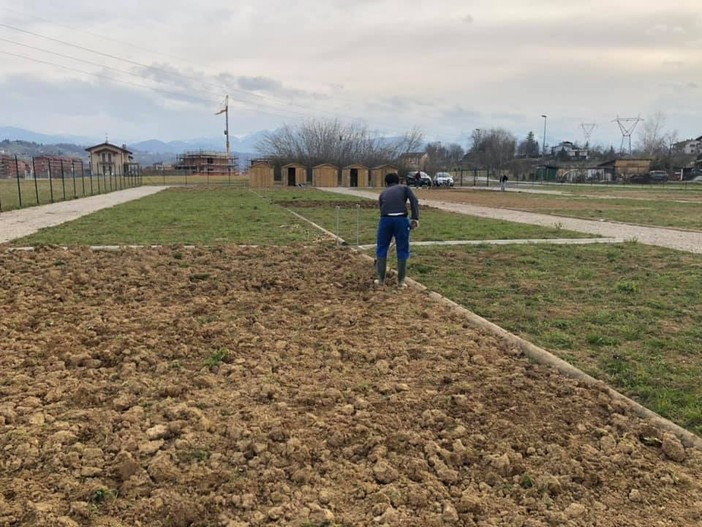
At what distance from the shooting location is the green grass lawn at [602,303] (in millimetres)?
4652

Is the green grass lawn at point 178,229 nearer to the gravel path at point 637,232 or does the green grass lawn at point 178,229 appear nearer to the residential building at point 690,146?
the gravel path at point 637,232

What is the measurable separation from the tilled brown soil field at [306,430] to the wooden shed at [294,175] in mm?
49733

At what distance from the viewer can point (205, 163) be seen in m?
113

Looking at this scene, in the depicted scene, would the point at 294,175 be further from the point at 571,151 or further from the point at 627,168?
the point at 571,151

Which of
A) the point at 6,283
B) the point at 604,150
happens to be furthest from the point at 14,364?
the point at 604,150

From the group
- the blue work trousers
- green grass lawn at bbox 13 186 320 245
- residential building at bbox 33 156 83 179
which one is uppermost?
residential building at bbox 33 156 83 179

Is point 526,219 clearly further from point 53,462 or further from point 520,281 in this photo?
point 53,462

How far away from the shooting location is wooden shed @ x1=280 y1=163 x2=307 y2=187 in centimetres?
5525

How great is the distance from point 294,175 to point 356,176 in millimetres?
6328

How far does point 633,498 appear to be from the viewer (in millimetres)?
2994

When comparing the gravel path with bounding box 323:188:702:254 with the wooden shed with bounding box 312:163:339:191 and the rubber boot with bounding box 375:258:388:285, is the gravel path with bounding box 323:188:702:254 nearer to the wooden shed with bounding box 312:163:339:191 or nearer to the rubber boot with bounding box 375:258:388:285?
the rubber boot with bounding box 375:258:388:285

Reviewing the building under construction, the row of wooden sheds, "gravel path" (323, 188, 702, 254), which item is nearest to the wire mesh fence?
the row of wooden sheds

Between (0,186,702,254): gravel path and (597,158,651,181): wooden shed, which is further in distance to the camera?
(597,158,651,181): wooden shed

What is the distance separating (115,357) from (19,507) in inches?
85.6
